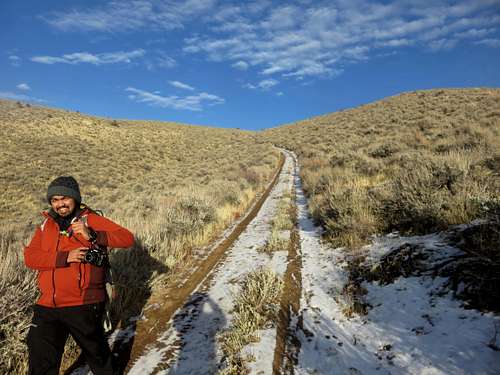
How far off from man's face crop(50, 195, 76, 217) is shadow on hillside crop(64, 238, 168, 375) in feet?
6.20

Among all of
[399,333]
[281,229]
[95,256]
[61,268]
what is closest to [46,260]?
[61,268]

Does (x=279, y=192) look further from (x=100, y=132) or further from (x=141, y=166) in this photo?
(x=100, y=132)

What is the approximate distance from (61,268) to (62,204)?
608 mm

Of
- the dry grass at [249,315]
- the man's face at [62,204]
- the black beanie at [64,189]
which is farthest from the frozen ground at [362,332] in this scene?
the black beanie at [64,189]

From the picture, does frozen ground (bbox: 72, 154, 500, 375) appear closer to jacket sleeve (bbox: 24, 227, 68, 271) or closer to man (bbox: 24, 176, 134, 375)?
man (bbox: 24, 176, 134, 375)

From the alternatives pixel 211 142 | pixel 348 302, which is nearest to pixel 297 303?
pixel 348 302

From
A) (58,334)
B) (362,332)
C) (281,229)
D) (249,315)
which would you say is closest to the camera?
(58,334)

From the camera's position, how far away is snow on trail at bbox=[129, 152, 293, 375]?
362 cm

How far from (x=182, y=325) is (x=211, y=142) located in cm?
6163

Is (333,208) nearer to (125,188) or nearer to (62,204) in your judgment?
(62,204)

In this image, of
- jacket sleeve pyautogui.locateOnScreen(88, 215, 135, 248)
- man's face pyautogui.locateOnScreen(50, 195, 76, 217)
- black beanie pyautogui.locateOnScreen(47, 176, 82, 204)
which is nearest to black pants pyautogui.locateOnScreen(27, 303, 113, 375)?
jacket sleeve pyautogui.locateOnScreen(88, 215, 135, 248)

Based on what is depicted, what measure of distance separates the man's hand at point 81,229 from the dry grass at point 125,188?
1.74 meters

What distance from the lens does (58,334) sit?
2.97 meters

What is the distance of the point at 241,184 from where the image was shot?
18.4 m
